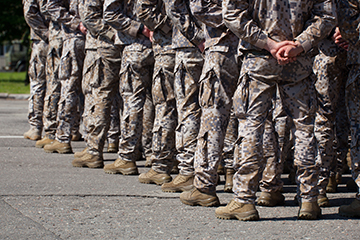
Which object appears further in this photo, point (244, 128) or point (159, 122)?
point (159, 122)

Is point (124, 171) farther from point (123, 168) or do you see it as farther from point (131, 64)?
point (131, 64)

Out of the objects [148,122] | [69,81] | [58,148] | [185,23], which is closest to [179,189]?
[185,23]

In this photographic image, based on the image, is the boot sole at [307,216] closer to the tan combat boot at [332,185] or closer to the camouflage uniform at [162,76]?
the tan combat boot at [332,185]

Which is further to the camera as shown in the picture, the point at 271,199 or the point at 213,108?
the point at 271,199

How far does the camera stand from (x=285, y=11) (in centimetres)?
418

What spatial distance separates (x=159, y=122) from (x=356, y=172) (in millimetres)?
2129

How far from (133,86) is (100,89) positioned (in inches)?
26.3

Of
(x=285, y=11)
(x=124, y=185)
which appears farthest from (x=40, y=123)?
(x=285, y=11)

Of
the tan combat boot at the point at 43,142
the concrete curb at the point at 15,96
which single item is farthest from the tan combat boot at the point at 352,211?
the concrete curb at the point at 15,96

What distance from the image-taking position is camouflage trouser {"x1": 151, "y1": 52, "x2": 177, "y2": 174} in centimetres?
572

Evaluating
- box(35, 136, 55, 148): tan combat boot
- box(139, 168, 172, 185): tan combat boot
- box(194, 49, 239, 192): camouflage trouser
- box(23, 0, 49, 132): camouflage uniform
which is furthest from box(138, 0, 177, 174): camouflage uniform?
box(23, 0, 49, 132): camouflage uniform

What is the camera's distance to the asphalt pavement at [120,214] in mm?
3989

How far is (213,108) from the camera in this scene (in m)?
4.72

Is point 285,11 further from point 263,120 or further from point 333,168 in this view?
point 333,168
